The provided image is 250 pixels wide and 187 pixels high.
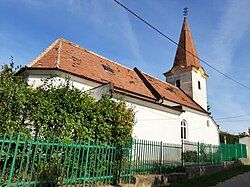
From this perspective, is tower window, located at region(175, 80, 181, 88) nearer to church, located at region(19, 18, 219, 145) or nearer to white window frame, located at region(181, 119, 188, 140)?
church, located at region(19, 18, 219, 145)

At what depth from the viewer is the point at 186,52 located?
33375mm

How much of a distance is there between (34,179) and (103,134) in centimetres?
313

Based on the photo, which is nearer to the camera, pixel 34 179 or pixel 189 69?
pixel 34 179

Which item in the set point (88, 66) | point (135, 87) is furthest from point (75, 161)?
point (135, 87)

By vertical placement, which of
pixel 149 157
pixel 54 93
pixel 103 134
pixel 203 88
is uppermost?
pixel 203 88

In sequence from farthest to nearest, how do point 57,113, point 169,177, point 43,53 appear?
point 43,53
point 169,177
point 57,113

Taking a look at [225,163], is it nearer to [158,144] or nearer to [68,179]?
[158,144]

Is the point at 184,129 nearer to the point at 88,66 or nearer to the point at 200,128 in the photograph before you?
the point at 200,128

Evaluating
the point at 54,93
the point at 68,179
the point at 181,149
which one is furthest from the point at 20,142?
the point at 181,149

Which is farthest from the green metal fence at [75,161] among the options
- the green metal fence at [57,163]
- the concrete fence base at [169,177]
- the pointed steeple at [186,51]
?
the pointed steeple at [186,51]

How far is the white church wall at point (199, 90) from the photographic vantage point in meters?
32.1

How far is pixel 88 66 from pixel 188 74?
17.1m

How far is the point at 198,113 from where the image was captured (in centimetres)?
2847

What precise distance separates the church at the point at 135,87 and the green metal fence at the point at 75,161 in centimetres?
273
